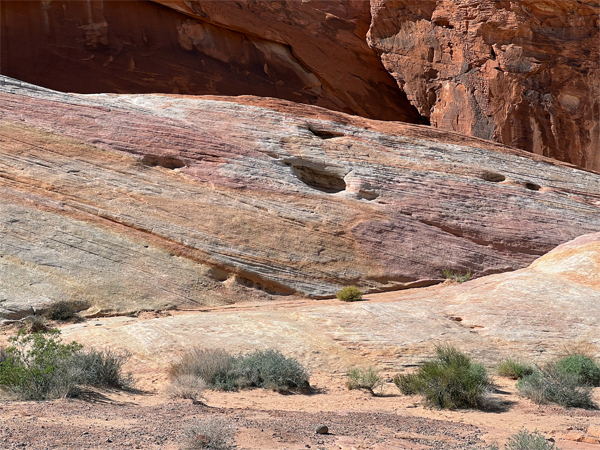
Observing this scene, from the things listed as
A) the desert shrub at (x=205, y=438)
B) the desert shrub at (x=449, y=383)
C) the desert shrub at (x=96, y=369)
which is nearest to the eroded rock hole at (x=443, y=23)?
the desert shrub at (x=449, y=383)

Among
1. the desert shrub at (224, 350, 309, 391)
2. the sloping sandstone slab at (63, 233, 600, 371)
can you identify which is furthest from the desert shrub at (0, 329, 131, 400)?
the desert shrub at (224, 350, 309, 391)

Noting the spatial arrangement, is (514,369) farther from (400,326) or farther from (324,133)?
(324,133)

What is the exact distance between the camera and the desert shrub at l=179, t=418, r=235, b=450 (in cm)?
595

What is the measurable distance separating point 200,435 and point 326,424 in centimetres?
186

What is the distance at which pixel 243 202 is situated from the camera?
45.5 ft

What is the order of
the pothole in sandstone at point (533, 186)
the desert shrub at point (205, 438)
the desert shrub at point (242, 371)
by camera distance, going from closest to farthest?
1. the desert shrub at point (205, 438)
2. the desert shrub at point (242, 371)
3. the pothole in sandstone at point (533, 186)

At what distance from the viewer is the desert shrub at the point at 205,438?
19.5ft

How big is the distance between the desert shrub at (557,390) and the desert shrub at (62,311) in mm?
6770

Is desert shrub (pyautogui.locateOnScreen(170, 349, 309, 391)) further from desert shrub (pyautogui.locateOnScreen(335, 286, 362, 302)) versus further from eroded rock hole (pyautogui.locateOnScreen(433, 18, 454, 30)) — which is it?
eroded rock hole (pyautogui.locateOnScreen(433, 18, 454, 30))

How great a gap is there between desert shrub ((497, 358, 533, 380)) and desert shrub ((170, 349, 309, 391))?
10.7 ft

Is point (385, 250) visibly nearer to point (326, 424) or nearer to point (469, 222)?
point (469, 222)

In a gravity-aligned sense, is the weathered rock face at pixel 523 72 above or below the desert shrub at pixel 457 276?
above

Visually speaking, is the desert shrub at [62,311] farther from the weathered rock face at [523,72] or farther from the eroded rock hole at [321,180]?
the weathered rock face at [523,72]

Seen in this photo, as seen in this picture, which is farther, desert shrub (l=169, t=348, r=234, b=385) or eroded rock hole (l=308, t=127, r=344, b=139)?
eroded rock hole (l=308, t=127, r=344, b=139)
